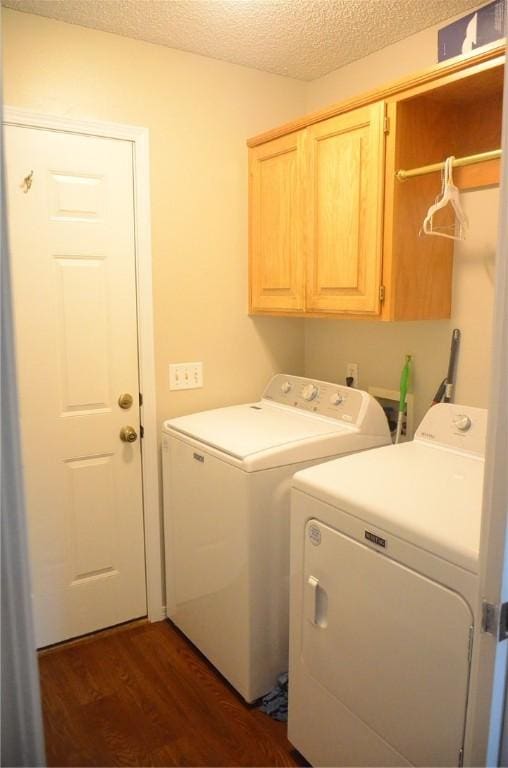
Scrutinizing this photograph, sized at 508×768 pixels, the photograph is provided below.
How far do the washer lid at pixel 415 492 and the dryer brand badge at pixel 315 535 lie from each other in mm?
103

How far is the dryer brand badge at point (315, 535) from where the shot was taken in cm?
161

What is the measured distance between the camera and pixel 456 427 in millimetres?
1874

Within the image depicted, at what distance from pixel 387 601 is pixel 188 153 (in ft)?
6.51

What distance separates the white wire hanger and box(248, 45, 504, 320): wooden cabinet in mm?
42

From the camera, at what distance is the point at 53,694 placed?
2092 millimetres

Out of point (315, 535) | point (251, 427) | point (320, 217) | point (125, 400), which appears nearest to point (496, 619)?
point (315, 535)

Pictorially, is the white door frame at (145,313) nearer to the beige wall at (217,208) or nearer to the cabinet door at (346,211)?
the beige wall at (217,208)

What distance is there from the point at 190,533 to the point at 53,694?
779 millimetres

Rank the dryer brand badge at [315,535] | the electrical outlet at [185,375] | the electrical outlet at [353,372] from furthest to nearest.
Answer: the electrical outlet at [353,372], the electrical outlet at [185,375], the dryer brand badge at [315,535]

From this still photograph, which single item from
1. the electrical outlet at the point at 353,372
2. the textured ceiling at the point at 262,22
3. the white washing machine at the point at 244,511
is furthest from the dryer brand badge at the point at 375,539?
the textured ceiling at the point at 262,22

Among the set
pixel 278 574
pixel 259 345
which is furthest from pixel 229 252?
pixel 278 574

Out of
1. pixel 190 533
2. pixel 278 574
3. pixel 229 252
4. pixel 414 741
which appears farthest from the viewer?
pixel 229 252

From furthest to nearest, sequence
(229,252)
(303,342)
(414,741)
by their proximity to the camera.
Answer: (303,342) < (229,252) < (414,741)

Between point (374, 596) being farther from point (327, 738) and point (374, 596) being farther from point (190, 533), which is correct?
point (190, 533)
